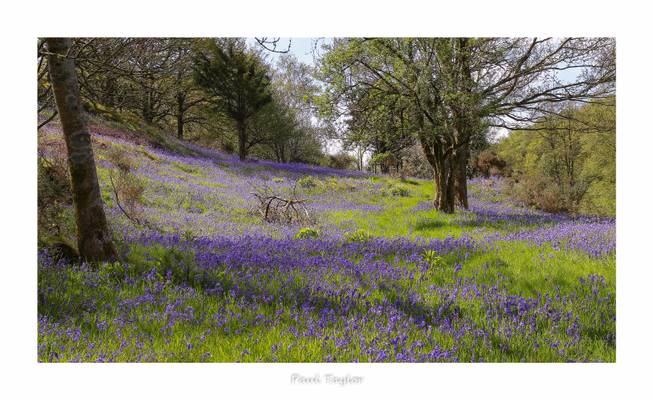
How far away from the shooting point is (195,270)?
184 inches

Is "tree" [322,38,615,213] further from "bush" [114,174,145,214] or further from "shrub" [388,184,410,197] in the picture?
"shrub" [388,184,410,197]

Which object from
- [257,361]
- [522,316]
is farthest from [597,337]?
[257,361]

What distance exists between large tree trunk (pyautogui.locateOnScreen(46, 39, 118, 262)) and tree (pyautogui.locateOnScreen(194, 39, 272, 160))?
11.4 meters

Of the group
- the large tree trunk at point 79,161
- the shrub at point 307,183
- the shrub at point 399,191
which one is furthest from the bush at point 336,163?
the large tree trunk at point 79,161

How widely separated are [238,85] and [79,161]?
15.3 m

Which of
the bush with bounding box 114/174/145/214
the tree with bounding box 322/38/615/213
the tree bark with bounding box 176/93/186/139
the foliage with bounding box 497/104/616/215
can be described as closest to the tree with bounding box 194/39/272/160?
the tree bark with bounding box 176/93/186/139

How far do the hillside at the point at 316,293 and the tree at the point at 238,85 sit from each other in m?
9.57

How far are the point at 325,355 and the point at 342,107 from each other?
7129 millimetres

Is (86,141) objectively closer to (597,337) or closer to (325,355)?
(325,355)

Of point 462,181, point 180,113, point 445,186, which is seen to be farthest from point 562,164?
point 180,113

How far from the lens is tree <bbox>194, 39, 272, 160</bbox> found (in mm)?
16797

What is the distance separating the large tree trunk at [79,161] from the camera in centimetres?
434

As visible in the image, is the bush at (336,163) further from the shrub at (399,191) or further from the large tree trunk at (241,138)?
the shrub at (399,191)

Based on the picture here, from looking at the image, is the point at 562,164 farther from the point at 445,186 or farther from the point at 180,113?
the point at 180,113
